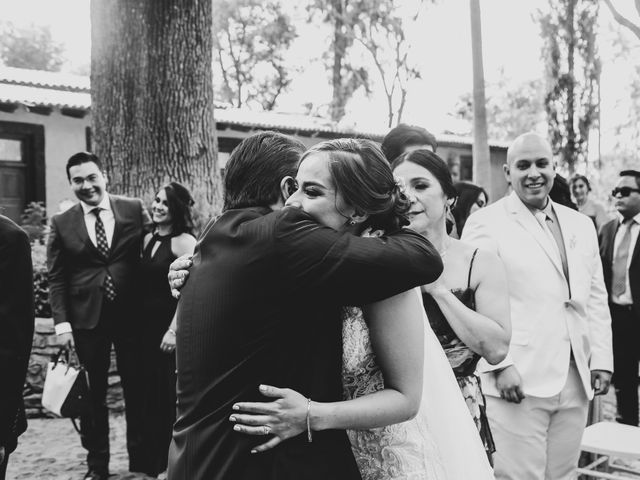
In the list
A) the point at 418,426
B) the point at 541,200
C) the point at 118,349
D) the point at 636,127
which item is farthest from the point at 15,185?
the point at 636,127

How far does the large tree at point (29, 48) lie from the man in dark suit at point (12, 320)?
1719 inches

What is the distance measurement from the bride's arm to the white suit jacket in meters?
1.70

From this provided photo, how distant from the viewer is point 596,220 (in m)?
9.13

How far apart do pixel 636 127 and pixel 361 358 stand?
41889 mm

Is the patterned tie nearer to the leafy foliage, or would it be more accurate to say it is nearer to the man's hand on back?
the man's hand on back

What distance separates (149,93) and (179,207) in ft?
7.06

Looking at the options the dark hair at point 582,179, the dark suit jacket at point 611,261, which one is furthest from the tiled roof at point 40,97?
the dark suit jacket at point 611,261

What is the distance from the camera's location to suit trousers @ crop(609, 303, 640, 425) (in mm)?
6445

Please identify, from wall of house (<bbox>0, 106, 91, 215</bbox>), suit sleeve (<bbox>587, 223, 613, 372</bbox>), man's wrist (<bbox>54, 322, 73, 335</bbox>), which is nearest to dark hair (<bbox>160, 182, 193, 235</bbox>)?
man's wrist (<bbox>54, 322, 73, 335</bbox>)

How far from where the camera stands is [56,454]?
6.01m

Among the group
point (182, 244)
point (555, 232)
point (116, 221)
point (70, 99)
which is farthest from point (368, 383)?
point (70, 99)

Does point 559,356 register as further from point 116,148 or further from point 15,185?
point 15,185

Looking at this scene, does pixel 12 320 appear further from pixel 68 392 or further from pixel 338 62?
pixel 338 62

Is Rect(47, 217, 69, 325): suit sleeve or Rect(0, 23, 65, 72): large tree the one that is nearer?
Rect(47, 217, 69, 325): suit sleeve
